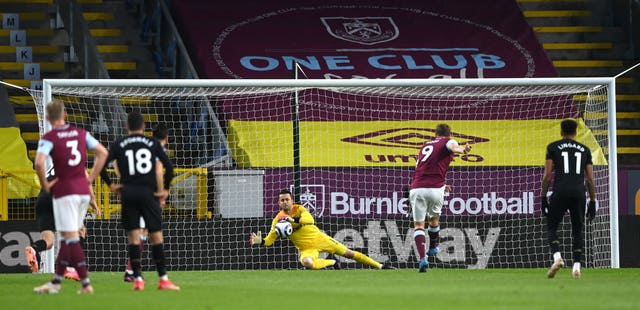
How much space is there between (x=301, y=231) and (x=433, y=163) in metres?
2.36

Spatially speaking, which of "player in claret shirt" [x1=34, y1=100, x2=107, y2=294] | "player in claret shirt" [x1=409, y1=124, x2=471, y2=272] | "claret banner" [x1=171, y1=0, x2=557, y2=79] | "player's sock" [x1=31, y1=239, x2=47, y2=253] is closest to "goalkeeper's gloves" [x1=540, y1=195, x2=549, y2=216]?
"player in claret shirt" [x1=409, y1=124, x2=471, y2=272]

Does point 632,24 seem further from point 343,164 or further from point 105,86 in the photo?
point 105,86

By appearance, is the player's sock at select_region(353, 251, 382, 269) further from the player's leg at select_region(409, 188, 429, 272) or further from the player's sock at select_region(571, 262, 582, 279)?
the player's sock at select_region(571, 262, 582, 279)

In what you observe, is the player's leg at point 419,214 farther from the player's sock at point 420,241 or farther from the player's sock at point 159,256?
the player's sock at point 159,256

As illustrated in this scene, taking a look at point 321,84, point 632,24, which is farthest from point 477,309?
point 632,24

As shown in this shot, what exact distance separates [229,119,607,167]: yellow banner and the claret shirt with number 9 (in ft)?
15.0

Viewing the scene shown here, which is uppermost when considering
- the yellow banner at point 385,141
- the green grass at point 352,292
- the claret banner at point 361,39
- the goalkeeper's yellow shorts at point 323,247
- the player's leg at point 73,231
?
the claret banner at point 361,39

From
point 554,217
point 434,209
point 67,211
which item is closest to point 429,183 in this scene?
point 434,209

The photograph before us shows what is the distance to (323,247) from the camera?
19.0 m

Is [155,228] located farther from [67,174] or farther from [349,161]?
[349,161]

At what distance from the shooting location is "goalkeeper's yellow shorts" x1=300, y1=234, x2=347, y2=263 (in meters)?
18.9

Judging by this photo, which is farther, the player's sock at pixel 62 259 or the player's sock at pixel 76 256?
the player's sock at pixel 62 259

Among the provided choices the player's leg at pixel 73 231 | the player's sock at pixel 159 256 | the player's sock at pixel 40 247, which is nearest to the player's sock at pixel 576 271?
the player's sock at pixel 159 256

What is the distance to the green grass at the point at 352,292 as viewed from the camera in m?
11.6
